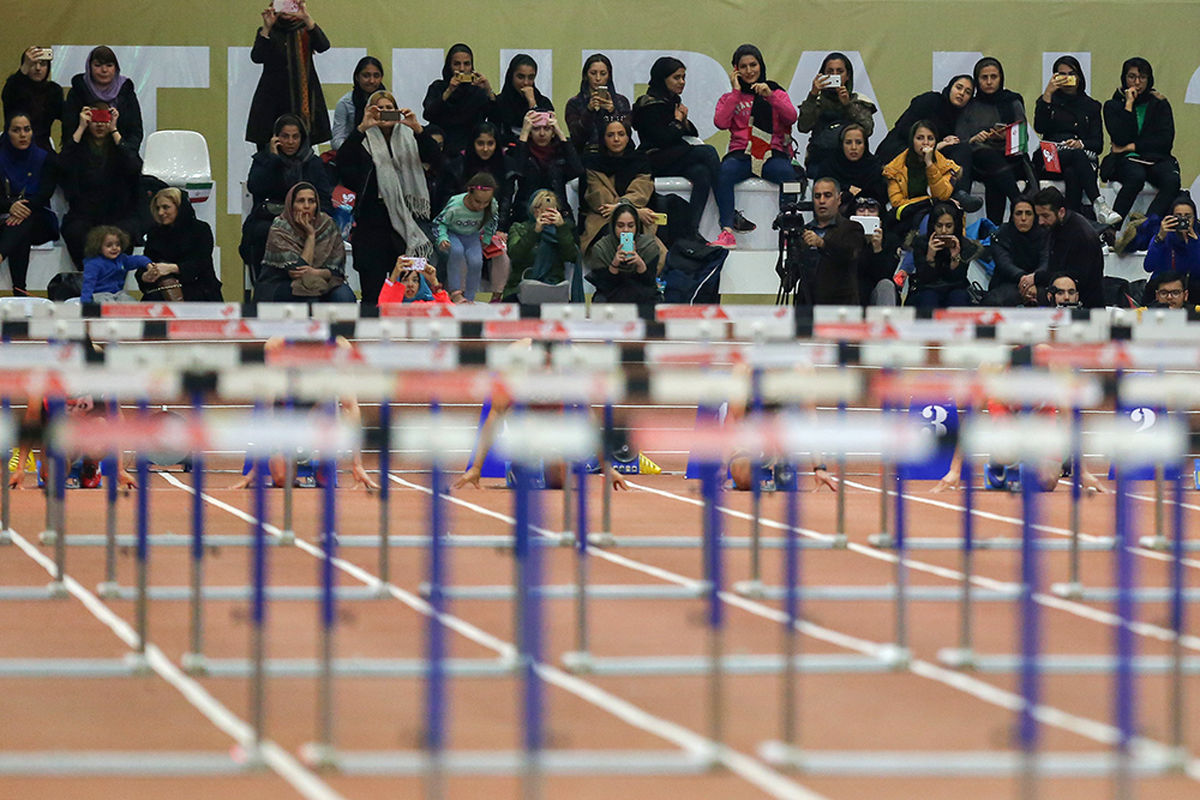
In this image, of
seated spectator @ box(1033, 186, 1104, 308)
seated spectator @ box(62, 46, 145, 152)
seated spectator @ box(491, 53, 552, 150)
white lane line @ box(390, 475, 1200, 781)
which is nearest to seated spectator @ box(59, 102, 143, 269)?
seated spectator @ box(62, 46, 145, 152)

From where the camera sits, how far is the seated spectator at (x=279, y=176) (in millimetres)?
13719

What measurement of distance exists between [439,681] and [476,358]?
19.7 ft

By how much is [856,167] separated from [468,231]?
306 cm

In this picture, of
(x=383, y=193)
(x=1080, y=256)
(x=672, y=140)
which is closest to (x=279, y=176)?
(x=383, y=193)

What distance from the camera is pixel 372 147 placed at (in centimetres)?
1384

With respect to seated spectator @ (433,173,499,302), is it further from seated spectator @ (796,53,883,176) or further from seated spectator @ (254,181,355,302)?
seated spectator @ (796,53,883,176)

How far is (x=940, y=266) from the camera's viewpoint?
13.8 m

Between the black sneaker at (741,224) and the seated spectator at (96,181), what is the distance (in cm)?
449

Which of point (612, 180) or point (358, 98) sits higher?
point (358, 98)

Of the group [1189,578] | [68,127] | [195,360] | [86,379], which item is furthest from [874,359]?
[68,127]

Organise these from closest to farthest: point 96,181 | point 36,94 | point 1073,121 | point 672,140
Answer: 1. point 96,181
2. point 36,94
3. point 672,140
4. point 1073,121

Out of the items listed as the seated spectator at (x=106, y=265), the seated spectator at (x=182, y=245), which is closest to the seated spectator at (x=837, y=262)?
the seated spectator at (x=182, y=245)

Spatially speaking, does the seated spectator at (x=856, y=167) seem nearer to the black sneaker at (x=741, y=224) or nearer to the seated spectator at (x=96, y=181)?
the black sneaker at (x=741, y=224)

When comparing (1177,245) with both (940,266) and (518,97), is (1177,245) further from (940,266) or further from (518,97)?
(518,97)
